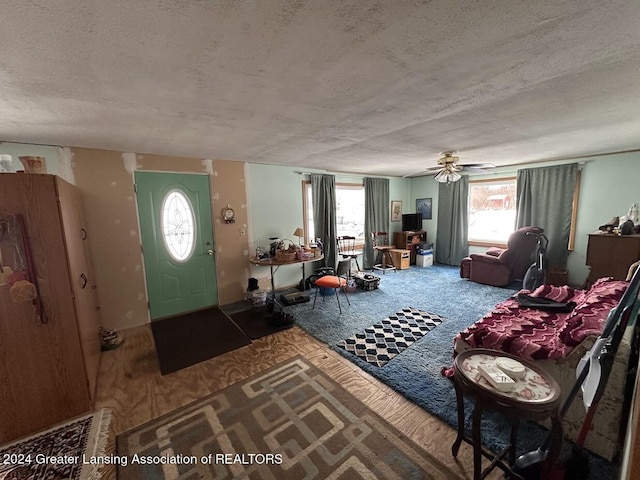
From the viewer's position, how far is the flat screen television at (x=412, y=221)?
656 centimetres

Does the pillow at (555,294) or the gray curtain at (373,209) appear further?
the gray curtain at (373,209)

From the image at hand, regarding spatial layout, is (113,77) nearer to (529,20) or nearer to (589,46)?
(529,20)

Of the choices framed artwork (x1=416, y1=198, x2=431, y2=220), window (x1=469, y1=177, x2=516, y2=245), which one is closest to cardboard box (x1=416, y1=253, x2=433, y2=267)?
window (x1=469, y1=177, x2=516, y2=245)

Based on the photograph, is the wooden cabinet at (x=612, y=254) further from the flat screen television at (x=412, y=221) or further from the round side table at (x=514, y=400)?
the flat screen television at (x=412, y=221)

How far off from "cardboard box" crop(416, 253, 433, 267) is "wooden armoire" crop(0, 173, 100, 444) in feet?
19.9

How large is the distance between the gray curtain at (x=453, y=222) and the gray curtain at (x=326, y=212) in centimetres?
→ 287

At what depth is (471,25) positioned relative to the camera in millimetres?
1103

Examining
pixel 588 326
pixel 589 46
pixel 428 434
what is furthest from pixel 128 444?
pixel 589 46

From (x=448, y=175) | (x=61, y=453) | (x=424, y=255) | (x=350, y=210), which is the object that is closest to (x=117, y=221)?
(x=61, y=453)

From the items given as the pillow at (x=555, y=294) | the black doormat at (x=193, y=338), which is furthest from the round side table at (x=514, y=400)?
the black doormat at (x=193, y=338)

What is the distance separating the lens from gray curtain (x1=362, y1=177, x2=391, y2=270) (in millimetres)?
6059

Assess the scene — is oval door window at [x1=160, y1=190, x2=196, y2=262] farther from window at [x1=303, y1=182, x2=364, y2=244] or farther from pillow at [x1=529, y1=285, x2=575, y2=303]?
pillow at [x1=529, y1=285, x2=575, y2=303]

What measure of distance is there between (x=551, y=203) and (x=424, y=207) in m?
2.57

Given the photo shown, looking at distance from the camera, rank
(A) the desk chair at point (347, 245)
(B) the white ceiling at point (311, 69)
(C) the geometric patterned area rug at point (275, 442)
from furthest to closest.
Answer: (A) the desk chair at point (347, 245)
(C) the geometric patterned area rug at point (275, 442)
(B) the white ceiling at point (311, 69)
